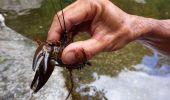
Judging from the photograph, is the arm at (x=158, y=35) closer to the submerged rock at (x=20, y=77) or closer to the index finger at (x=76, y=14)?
the index finger at (x=76, y=14)

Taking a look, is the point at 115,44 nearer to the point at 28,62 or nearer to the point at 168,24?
the point at 168,24

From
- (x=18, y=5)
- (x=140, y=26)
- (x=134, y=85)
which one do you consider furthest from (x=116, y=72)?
(x=18, y=5)

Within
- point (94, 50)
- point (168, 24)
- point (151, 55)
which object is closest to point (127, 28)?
point (94, 50)

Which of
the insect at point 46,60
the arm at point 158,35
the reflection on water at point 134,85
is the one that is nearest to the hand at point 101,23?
the insect at point 46,60

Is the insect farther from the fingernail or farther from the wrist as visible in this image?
the wrist

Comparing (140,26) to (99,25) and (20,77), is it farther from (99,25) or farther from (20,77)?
(20,77)

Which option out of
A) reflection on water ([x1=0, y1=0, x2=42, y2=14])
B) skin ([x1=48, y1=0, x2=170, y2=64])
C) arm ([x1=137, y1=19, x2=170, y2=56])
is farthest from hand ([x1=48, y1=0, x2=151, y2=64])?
reflection on water ([x1=0, y1=0, x2=42, y2=14])
